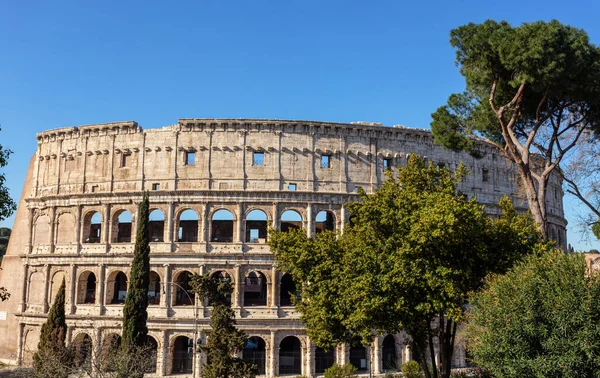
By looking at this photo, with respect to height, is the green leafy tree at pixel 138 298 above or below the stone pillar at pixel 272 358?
above

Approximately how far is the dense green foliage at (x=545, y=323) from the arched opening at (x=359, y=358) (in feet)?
55.1

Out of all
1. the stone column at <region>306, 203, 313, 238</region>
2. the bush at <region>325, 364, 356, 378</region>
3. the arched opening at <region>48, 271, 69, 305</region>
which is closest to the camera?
the bush at <region>325, 364, 356, 378</region>

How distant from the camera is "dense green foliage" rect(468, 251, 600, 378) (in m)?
12.5

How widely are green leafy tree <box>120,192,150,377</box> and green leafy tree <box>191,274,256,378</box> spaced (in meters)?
5.10

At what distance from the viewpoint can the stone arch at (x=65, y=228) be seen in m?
32.5

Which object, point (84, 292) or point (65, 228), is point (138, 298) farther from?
point (65, 228)

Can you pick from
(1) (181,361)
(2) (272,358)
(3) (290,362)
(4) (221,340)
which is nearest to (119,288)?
(1) (181,361)

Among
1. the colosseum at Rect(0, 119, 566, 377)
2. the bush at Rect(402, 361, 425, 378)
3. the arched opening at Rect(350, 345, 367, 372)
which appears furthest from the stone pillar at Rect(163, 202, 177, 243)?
the bush at Rect(402, 361, 425, 378)

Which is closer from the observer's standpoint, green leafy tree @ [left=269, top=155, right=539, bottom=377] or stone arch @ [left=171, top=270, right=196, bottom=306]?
green leafy tree @ [left=269, top=155, right=539, bottom=377]

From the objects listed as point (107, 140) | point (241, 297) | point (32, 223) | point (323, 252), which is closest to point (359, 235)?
point (323, 252)

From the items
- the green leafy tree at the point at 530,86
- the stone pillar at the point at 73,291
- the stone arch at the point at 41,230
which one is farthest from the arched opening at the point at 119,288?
the green leafy tree at the point at 530,86

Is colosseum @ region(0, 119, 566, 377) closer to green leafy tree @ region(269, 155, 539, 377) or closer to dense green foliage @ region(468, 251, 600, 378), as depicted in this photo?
green leafy tree @ region(269, 155, 539, 377)

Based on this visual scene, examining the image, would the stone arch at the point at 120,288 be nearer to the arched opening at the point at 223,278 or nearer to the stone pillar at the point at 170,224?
the stone pillar at the point at 170,224

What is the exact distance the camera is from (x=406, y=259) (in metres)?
16.9
